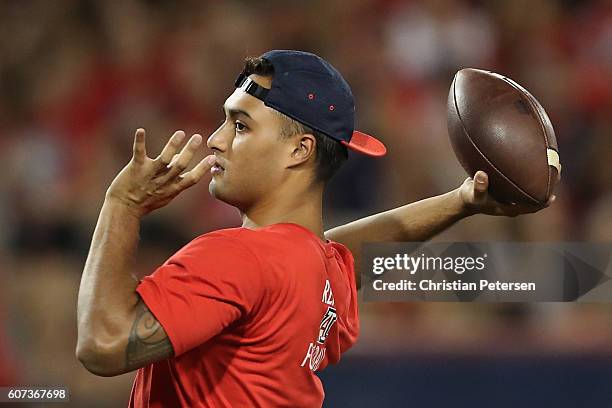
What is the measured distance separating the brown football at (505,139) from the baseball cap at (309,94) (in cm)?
30

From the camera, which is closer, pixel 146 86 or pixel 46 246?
pixel 46 246

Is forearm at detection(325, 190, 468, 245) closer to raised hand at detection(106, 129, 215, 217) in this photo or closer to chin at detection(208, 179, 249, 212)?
chin at detection(208, 179, 249, 212)

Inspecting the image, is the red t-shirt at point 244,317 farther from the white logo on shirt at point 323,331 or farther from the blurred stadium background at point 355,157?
the blurred stadium background at point 355,157

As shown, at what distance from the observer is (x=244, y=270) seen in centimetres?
207

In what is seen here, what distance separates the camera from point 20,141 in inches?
207

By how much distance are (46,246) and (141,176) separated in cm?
263

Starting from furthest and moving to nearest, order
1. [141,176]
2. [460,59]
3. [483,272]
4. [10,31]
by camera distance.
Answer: [10,31]
[460,59]
[483,272]
[141,176]

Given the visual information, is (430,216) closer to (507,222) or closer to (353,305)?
(353,305)

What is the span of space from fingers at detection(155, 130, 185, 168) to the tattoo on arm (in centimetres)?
29

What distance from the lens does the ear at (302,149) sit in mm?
2307

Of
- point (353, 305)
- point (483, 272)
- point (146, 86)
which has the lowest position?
point (353, 305)

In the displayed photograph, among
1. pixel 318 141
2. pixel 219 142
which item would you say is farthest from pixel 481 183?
pixel 219 142

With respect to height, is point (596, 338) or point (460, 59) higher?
point (460, 59)

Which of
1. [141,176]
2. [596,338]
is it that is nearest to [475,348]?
[596,338]
